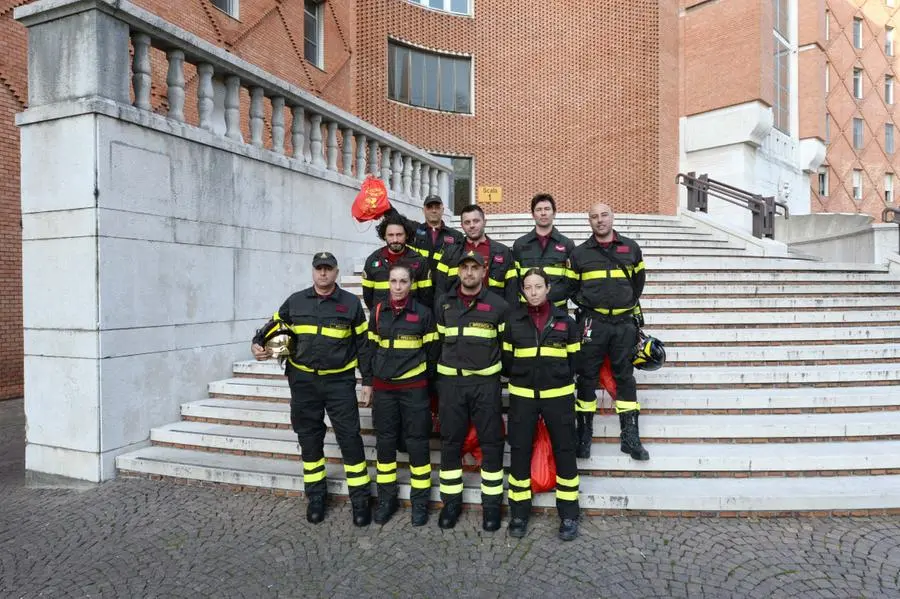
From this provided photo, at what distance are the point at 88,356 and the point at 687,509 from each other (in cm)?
534

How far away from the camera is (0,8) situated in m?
8.73

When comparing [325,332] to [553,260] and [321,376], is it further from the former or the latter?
[553,260]

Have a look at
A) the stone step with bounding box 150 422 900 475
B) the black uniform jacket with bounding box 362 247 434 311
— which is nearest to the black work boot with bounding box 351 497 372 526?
the stone step with bounding box 150 422 900 475

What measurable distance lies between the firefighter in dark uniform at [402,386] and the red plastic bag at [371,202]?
5.91 feet

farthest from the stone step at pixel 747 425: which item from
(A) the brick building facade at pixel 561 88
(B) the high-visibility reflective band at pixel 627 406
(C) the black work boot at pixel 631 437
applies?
(A) the brick building facade at pixel 561 88

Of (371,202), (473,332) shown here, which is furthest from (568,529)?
(371,202)

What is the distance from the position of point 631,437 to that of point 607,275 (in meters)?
1.45

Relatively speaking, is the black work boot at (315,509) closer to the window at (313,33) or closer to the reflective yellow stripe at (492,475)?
the reflective yellow stripe at (492,475)

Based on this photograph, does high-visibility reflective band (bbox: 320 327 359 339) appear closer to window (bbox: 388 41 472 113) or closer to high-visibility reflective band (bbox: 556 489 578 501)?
high-visibility reflective band (bbox: 556 489 578 501)

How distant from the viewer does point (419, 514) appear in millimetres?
4172

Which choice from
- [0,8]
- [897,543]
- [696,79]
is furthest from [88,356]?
[696,79]

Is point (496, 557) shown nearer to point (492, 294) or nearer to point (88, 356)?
point (492, 294)

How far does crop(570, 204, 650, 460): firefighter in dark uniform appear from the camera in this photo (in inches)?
185

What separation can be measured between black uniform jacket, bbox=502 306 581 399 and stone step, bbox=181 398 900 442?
142 cm
